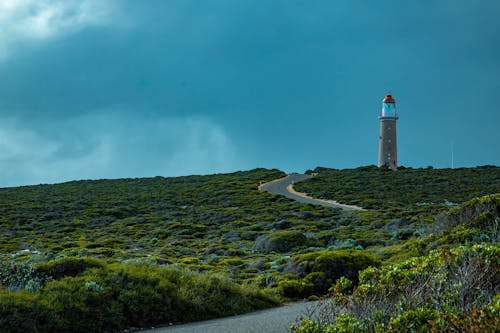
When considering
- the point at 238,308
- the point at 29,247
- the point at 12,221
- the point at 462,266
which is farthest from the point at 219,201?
the point at 462,266

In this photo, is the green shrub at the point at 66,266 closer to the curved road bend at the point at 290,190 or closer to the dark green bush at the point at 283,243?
the dark green bush at the point at 283,243

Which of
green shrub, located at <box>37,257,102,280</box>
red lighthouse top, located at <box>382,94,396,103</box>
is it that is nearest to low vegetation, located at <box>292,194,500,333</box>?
green shrub, located at <box>37,257,102,280</box>

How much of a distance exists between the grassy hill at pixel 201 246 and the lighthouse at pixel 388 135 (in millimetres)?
11241

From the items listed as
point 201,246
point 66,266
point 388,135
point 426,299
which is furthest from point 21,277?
point 388,135

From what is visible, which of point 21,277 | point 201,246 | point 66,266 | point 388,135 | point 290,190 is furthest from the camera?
point 388,135

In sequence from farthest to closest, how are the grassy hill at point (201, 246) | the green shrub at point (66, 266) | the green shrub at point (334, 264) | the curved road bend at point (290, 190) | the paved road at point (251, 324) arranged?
1. the curved road bend at point (290, 190)
2. the green shrub at point (334, 264)
3. the green shrub at point (66, 266)
4. the grassy hill at point (201, 246)
5. the paved road at point (251, 324)

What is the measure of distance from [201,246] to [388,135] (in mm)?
54350

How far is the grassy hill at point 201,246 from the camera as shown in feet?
34.4

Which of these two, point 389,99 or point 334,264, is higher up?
point 389,99

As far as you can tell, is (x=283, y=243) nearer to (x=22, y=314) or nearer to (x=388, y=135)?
(x=22, y=314)

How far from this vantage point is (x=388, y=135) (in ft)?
251

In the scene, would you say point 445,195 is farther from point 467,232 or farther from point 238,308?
point 238,308

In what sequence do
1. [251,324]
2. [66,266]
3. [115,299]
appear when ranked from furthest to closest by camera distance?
[66,266] < [115,299] < [251,324]

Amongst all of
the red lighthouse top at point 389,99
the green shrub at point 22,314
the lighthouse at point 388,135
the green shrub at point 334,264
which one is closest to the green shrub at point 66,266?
the green shrub at point 22,314
